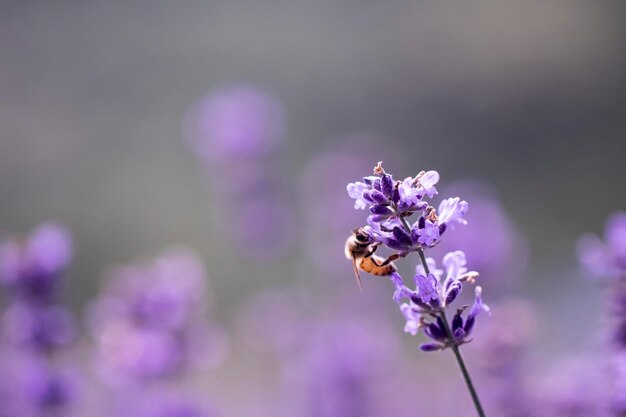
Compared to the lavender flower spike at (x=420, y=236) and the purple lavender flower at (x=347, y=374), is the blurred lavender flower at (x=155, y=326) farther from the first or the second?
the lavender flower spike at (x=420, y=236)

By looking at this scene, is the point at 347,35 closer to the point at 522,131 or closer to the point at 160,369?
the point at 522,131

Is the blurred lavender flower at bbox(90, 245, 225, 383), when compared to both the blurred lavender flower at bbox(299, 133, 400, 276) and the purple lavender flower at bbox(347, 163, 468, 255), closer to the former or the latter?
the blurred lavender flower at bbox(299, 133, 400, 276)

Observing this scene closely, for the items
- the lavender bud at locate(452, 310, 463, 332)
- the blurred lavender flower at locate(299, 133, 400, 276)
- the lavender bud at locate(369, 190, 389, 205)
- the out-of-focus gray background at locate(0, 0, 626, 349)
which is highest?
the out-of-focus gray background at locate(0, 0, 626, 349)

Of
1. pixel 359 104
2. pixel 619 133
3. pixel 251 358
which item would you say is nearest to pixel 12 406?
pixel 251 358

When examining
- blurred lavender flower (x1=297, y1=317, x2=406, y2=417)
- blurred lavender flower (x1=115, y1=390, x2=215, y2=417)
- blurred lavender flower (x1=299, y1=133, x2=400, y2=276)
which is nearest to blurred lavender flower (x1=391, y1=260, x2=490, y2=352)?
blurred lavender flower (x1=115, y1=390, x2=215, y2=417)

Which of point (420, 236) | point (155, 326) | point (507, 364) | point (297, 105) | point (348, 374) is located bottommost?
point (420, 236)

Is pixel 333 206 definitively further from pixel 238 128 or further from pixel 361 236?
pixel 361 236

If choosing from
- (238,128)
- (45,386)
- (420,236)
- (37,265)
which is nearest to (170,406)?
(45,386)
